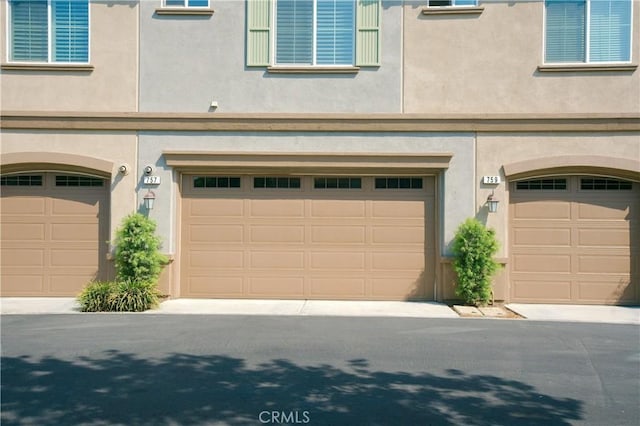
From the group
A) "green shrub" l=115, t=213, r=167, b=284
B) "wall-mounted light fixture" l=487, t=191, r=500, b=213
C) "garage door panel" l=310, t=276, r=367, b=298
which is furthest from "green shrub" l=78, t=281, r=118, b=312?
"wall-mounted light fixture" l=487, t=191, r=500, b=213

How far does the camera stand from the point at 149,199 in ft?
37.7

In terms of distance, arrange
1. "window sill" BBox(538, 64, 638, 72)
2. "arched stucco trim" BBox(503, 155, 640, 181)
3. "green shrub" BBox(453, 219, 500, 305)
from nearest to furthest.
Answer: "green shrub" BBox(453, 219, 500, 305) → "arched stucco trim" BBox(503, 155, 640, 181) → "window sill" BBox(538, 64, 638, 72)

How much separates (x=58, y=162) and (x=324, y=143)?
215 inches

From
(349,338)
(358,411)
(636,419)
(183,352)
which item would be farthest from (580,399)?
(183,352)

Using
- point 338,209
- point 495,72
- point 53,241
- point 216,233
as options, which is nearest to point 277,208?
point 338,209

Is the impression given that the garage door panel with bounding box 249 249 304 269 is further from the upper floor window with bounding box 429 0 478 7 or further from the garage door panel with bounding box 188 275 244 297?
the upper floor window with bounding box 429 0 478 7

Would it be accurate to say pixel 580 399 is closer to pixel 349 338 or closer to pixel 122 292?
pixel 349 338

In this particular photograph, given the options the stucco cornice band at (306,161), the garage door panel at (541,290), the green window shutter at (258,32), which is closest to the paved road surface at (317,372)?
the garage door panel at (541,290)

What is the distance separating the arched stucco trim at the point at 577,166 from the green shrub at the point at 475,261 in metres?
1.38

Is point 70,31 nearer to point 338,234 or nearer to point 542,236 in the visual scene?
point 338,234

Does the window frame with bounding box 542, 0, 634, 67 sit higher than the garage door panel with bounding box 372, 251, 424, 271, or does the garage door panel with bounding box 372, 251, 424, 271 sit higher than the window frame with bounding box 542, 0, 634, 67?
the window frame with bounding box 542, 0, 634, 67

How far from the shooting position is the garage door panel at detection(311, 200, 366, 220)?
1184 centimetres

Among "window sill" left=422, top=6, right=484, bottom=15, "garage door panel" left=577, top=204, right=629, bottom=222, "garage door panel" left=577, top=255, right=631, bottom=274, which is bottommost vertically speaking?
"garage door panel" left=577, top=255, right=631, bottom=274

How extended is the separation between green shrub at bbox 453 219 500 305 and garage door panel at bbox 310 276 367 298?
1989mm
